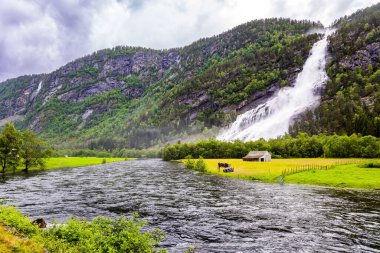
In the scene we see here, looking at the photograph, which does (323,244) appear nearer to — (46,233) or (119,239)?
(119,239)

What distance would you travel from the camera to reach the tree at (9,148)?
318 ft

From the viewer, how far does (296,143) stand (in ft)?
478

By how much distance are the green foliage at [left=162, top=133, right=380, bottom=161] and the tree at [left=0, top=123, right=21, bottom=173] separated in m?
56.5

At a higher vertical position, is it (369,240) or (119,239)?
(119,239)

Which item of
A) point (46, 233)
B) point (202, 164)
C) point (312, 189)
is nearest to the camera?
point (46, 233)

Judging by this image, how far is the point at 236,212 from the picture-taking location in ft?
132

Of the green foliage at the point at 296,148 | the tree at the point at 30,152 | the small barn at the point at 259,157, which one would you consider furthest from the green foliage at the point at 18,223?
the small barn at the point at 259,157

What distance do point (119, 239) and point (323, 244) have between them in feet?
58.3

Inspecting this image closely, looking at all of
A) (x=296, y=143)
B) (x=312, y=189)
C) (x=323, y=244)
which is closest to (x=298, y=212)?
(x=323, y=244)

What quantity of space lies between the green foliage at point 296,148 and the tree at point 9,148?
5648 cm

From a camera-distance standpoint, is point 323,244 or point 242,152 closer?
point 323,244

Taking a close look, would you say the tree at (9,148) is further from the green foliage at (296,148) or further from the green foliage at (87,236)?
the green foliage at (87,236)

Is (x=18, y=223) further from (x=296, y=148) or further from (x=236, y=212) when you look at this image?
(x=296, y=148)

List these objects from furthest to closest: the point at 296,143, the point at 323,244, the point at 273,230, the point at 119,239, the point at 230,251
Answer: the point at 296,143 → the point at 273,230 → the point at 323,244 → the point at 230,251 → the point at 119,239
